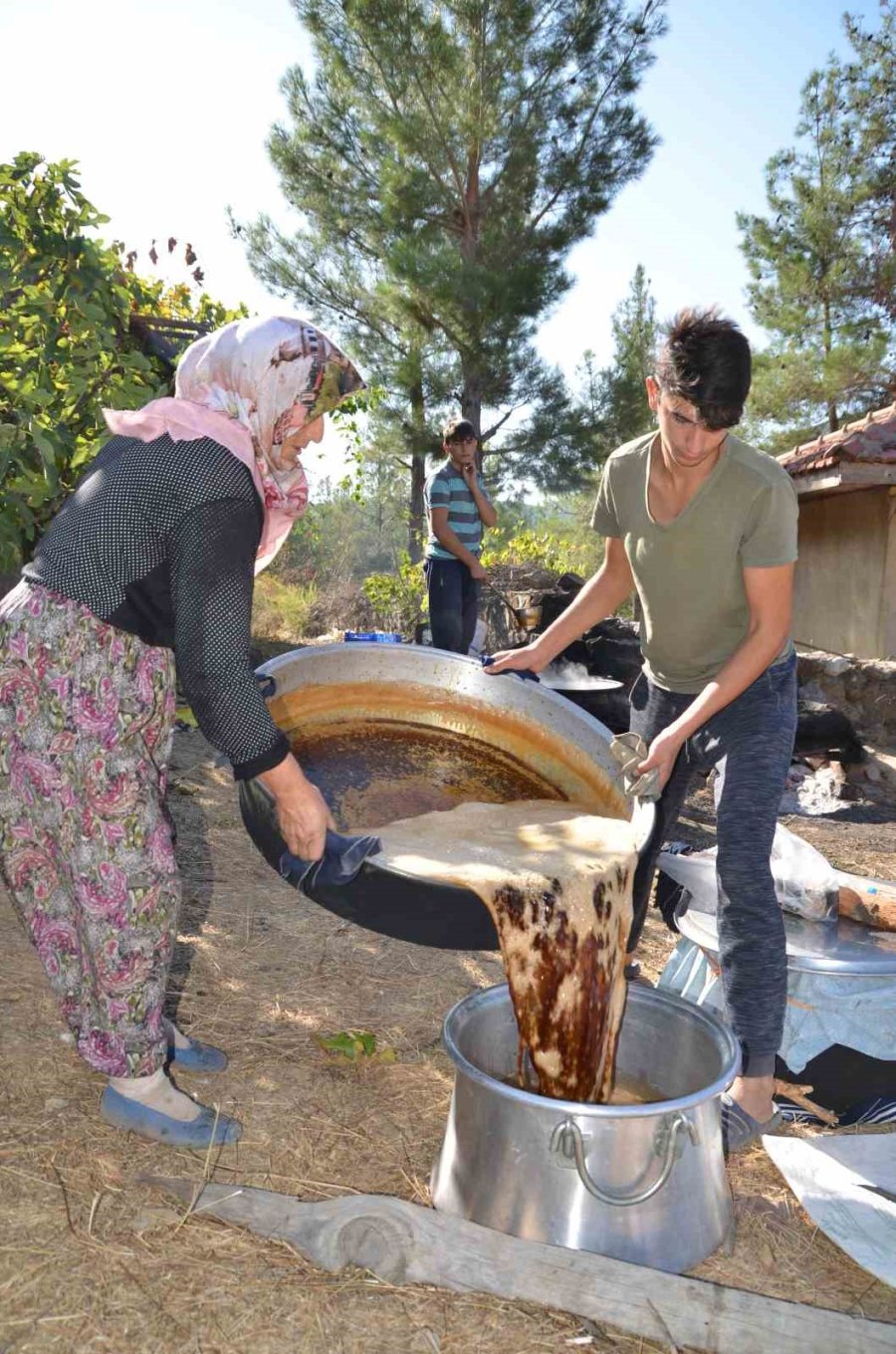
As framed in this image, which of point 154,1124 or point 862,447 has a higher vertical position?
point 862,447

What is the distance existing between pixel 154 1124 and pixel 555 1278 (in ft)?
3.15

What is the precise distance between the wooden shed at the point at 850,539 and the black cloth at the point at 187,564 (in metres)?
8.23

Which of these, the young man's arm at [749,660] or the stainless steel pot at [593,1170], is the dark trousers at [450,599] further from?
the stainless steel pot at [593,1170]

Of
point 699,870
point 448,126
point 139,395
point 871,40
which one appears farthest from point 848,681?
point 871,40

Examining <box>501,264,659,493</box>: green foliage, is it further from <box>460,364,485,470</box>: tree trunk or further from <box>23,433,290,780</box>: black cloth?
<box>23,433,290,780</box>: black cloth

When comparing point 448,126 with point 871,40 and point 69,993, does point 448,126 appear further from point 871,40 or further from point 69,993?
point 69,993

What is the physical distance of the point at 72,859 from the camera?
219 centimetres

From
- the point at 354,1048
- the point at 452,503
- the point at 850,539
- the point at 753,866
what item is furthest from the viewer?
the point at 850,539

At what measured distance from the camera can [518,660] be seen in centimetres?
286

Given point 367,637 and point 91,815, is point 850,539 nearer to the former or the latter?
point 367,637

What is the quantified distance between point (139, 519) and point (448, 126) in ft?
45.0

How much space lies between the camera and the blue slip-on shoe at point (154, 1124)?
238 cm

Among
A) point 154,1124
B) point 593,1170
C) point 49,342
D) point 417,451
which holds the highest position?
point 417,451

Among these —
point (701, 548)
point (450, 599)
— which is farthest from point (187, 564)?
point (450, 599)
